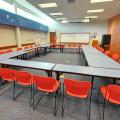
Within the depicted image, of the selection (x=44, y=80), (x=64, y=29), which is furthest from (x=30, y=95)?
(x=64, y=29)

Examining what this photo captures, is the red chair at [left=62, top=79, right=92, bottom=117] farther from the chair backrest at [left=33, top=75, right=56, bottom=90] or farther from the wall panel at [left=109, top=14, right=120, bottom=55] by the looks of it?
the wall panel at [left=109, top=14, right=120, bottom=55]

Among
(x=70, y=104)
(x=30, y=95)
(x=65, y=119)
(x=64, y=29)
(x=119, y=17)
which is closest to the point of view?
(x=65, y=119)

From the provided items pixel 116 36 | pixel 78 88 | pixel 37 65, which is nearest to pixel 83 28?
pixel 116 36

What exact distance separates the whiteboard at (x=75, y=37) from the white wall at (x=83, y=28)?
374 millimetres

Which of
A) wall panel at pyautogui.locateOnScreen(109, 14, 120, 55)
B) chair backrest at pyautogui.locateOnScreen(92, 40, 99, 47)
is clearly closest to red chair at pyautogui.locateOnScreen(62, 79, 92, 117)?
wall panel at pyautogui.locateOnScreen(109, 14, 120, 55)

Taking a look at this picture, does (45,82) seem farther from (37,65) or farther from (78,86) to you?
(37,65)

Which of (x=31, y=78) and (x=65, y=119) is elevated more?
(x=31, y=78)

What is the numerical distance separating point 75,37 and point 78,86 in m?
10.8

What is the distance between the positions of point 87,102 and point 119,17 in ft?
25.0

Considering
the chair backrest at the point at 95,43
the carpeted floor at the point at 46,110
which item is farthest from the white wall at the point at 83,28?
the carpeted floor at the point at 46,110

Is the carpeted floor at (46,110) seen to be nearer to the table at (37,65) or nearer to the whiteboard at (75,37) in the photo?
the table at (37,65)

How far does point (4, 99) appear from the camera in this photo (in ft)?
8.04

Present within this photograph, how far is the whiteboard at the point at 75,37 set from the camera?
11895 mm

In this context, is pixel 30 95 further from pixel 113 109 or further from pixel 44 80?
pixel 113 109
